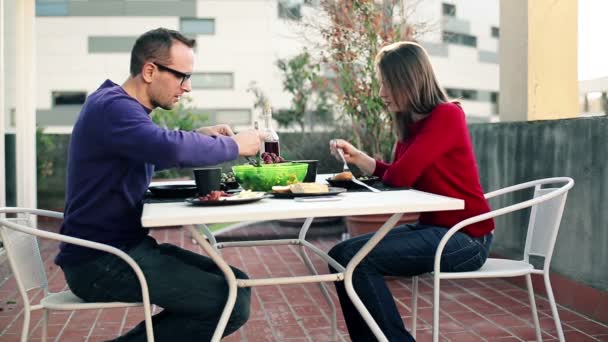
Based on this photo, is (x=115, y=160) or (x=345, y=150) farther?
(x=345, y=150)

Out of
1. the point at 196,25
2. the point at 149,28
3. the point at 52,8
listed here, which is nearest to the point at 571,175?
the point at 196,25

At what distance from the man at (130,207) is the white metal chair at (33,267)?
0.06 m

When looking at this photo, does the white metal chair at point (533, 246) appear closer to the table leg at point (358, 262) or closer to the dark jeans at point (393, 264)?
the dark jeans at point (393, 264)

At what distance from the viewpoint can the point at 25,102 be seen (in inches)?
245

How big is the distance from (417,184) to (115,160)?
1210 millimetres

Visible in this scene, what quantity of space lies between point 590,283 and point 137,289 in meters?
2.57

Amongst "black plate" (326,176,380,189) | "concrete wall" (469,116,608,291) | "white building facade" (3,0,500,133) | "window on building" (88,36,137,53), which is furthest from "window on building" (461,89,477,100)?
"black plate" (326,176,380,189)

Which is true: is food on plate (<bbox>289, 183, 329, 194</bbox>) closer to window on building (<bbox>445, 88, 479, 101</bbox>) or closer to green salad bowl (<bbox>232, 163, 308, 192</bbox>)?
green salad bowl (<bbox>232, 163, 308, 192</bbox>)

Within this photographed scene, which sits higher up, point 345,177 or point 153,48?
point 153,48

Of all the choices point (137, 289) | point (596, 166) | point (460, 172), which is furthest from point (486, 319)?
point (137, 289)

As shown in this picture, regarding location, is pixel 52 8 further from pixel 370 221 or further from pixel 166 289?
pixel 166 289

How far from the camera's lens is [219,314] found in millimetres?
2223

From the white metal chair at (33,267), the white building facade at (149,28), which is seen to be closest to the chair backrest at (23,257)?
the white metal chair at (33,267)

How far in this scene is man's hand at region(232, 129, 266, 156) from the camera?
7.32 ft
